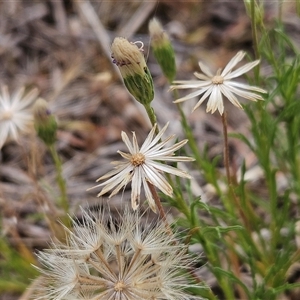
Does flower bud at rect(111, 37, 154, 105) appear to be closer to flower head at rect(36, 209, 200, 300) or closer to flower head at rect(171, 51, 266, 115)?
flower head at rect(171, 51, 266, 115)

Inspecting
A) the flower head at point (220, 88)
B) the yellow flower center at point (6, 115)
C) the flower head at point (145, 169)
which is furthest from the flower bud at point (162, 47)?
the yellow flower center at point (6, 115)

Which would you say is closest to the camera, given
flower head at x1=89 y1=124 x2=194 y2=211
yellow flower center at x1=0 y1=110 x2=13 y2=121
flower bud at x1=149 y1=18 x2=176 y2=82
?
flower head at x1=89 y1=124 x2=194 y2=211

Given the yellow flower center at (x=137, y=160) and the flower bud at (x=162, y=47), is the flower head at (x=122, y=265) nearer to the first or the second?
the yellow flower center at (x=137, y=160)

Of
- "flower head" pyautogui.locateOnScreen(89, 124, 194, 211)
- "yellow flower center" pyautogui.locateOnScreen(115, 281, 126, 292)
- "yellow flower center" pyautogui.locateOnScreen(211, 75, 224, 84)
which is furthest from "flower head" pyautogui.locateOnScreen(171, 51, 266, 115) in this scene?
"yellow flower center" pyautogui.locateOnScreen(115, 281, 126, 292)

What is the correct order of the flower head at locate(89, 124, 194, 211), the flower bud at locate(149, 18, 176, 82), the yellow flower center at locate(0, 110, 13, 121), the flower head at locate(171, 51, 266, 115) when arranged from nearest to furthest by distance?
1. the flower head at locate(89, 124, 194, 211)
2. the flower head at locate(171, 51, 266, 115)
3. the flower bud at locate(149, 18, 176, 82)
4. the yellow flower center at locate(0, 110, 13, 121)

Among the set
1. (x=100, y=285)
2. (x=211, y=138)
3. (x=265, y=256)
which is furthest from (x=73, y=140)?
(x=100, y=285)

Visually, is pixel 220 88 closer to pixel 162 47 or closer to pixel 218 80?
pixel 218 80
